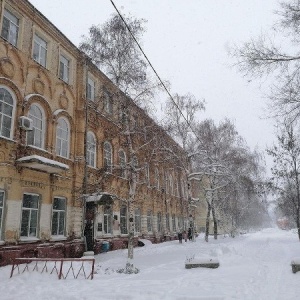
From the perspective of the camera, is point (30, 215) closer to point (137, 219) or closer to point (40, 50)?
point (40, 50)

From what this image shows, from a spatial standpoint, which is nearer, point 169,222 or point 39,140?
point 39,140

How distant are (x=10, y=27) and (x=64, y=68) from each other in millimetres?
3964

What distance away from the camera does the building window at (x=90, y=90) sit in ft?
62.3

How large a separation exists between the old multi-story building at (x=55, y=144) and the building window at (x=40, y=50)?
0.05 m

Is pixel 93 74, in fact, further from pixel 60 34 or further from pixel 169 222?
pixel 169 222

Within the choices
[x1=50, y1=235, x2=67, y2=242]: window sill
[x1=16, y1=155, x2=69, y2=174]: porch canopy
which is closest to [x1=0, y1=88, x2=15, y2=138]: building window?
[x1=16, y1=155, x2=69, y2=174]: porch canopy

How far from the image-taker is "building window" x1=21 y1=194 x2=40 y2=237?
12.9 meters

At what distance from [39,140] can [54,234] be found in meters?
4.42

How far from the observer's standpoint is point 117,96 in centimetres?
1514

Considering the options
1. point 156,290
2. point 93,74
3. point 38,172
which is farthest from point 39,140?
point 156,290

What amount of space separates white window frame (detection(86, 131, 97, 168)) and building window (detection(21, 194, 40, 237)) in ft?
15.7

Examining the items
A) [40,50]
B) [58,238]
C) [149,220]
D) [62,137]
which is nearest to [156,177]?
[149,220]

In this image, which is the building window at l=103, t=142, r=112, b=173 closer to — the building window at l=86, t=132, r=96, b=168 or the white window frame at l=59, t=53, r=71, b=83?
the building window at l=86, t=132, r=96, b=168

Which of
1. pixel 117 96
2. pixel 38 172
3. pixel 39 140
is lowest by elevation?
pixel 38 172
